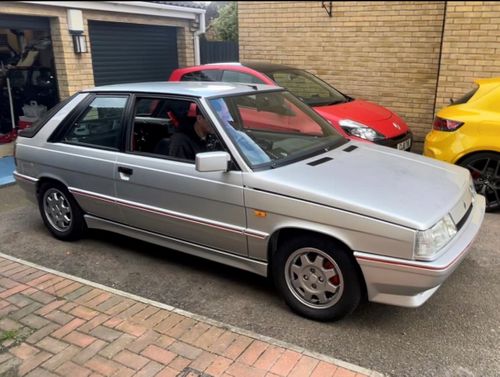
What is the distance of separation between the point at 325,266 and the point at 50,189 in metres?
3.08

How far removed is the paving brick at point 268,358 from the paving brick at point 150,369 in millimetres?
569

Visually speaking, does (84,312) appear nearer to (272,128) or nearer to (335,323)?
(335,323)

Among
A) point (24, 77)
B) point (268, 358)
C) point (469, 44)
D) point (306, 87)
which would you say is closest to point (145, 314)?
point (268, 358)

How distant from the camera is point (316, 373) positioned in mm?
2750

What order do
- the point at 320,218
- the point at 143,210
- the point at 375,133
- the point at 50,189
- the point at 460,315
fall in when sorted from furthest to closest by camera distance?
the point at 375,133
the point at 50,189
the point at 143,210
the point at 460,315
the point at 320,218

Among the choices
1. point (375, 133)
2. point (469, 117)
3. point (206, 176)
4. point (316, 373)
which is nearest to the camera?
point (316, 373)

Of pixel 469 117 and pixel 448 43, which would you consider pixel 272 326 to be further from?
pixel 448 43

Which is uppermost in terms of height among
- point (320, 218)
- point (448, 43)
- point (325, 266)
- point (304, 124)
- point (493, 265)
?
point (448, 43)

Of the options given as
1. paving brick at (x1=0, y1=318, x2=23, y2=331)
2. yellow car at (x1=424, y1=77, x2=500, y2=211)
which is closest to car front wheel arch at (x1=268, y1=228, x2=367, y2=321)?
paving brick at (x1=0, y1=318, x2=23, y2=331)

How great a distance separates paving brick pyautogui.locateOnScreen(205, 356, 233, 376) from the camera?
9.14 feet

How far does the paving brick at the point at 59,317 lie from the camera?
11.0 feet

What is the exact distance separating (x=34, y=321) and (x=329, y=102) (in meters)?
4.99

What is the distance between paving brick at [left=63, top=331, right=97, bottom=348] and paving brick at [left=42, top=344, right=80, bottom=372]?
42mm

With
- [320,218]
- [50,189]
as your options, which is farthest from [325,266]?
[50,189]
